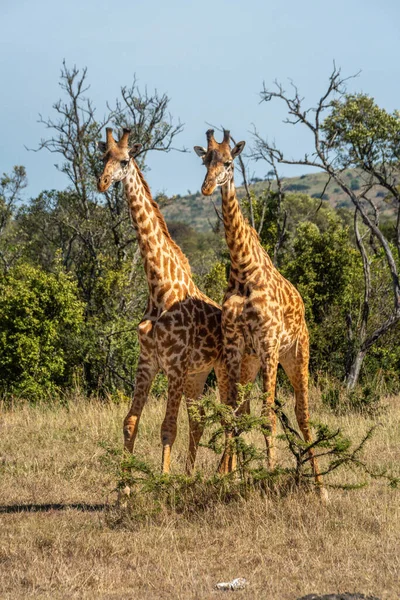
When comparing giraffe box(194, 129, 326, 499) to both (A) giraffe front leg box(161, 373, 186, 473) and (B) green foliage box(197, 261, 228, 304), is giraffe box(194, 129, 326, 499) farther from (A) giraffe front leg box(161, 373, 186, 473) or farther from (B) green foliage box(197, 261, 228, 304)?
(B) green foliage box(197, 261, 228, 304)

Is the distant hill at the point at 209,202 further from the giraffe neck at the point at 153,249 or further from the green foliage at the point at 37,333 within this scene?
the giraffe neck at the point at 153,249

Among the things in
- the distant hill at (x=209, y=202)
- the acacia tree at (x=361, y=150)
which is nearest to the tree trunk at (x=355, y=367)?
the acacia tree at (x=361, y=150)

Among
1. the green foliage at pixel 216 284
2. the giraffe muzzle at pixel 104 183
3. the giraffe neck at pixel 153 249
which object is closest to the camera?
the giraffe muzzle at pixel 104 183

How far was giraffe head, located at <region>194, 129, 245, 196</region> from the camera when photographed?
24.5 ft

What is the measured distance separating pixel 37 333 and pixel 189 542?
29.1ft

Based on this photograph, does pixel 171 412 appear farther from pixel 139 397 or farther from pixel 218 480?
pixel 218 480

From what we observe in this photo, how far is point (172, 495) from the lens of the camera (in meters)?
7.36

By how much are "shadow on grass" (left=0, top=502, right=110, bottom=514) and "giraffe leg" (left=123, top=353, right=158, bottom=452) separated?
696 mm

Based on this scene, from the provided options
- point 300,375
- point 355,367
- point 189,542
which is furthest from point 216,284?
point 189,542

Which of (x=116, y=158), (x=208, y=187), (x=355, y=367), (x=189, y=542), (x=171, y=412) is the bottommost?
(x=189, y=542)

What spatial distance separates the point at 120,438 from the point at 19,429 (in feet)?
5.23

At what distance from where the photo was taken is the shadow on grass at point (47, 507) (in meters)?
7.89

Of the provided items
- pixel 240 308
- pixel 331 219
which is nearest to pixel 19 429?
pixel 240 308

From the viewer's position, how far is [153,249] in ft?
26.5
